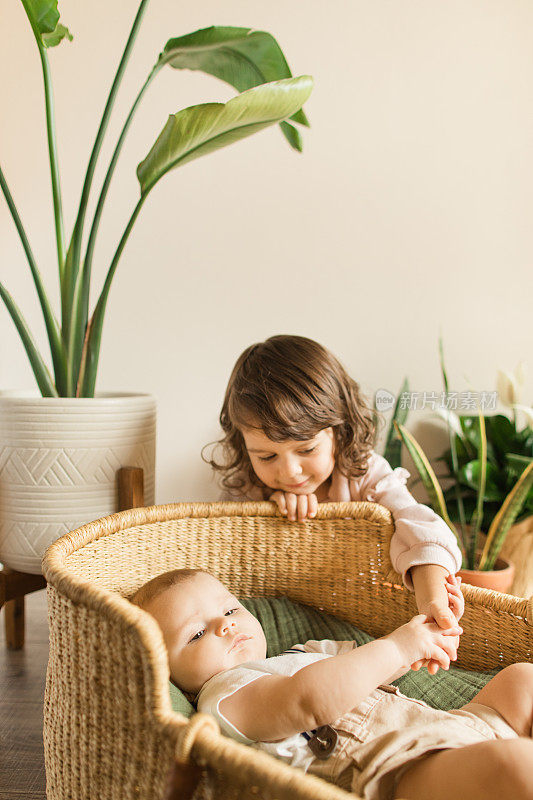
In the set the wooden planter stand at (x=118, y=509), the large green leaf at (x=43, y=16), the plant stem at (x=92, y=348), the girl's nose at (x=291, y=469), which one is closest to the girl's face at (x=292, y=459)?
the girl's nose at (x=291, y=469)

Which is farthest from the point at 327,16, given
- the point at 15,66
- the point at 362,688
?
the point at 362,688

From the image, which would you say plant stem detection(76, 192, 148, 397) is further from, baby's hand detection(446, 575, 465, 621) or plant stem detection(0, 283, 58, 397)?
baby's hand detection(446, 575, 465, 621)

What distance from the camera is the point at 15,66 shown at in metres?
1.68

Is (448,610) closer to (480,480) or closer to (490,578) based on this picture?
(490,578)

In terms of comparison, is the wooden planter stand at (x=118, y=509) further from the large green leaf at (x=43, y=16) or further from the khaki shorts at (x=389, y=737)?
the large green leaf at (x=43, y=16)

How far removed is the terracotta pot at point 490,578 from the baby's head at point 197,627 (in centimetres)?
63

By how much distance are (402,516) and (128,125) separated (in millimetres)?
902

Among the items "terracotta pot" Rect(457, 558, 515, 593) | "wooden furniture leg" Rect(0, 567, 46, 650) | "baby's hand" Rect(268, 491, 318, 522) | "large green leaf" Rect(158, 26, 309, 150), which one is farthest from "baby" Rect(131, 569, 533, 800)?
"large green leaf" Rect(158, 26, 309, 150)

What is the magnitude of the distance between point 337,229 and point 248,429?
2.71 ft

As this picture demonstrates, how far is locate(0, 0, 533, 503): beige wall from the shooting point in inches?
65.5

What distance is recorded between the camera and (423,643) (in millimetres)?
788

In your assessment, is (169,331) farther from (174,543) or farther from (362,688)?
(362,688)

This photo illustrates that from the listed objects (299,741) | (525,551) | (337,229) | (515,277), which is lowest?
(525,551)

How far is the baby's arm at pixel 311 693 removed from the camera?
69cm
